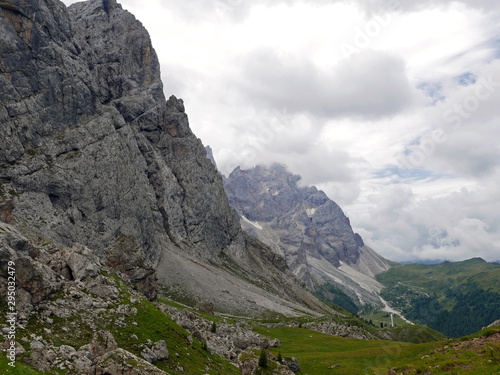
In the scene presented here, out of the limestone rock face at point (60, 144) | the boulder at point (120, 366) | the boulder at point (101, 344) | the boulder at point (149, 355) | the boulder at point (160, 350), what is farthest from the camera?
the limestone rock face at point (60, 144)

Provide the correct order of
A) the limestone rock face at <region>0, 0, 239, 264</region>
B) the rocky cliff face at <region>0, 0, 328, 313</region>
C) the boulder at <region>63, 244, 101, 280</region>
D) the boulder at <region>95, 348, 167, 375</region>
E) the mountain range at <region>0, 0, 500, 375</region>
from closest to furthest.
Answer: the boulder at <region>95, 348, 167, 375</region> < the mountain range at <region>0, 0, 500, 375</region> < the boulder at <region>63, 244, 101, 280</region> < the rocky cliff face at <region>0, 0, 328, 313</region> < the limestone rock face at <region>0, 0, 239, 264</region>

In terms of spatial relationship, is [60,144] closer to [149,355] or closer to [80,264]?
[80,264]

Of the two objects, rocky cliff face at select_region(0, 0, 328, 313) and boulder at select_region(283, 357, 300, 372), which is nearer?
boulder at select_region(283, 357, 300, 372)

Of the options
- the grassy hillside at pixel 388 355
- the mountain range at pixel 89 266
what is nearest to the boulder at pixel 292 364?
the mountain range at pixel 89 266

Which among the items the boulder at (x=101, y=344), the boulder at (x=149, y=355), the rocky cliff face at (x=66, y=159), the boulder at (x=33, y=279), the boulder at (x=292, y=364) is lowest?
the boulder at (x=292, y=364)

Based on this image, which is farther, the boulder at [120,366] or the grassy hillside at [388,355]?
the boulder at [120,366]

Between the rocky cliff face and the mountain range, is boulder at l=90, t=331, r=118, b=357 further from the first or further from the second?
the rocky cliff face

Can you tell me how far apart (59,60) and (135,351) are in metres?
182

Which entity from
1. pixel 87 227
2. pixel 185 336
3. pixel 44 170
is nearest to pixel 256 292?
pixel 87 227

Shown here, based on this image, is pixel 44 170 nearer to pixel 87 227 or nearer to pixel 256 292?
pixel 87 227

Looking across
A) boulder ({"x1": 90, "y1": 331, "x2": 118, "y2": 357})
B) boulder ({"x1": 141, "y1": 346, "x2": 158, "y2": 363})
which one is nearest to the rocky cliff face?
boulder ({"x1": 141, "y1": 346, "x2": 158, "y2": 363})

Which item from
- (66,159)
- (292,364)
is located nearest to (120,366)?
(292,364)

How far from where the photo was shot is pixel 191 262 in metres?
191

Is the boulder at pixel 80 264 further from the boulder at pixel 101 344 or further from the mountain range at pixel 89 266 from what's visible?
the boulder at pixel 101 344
